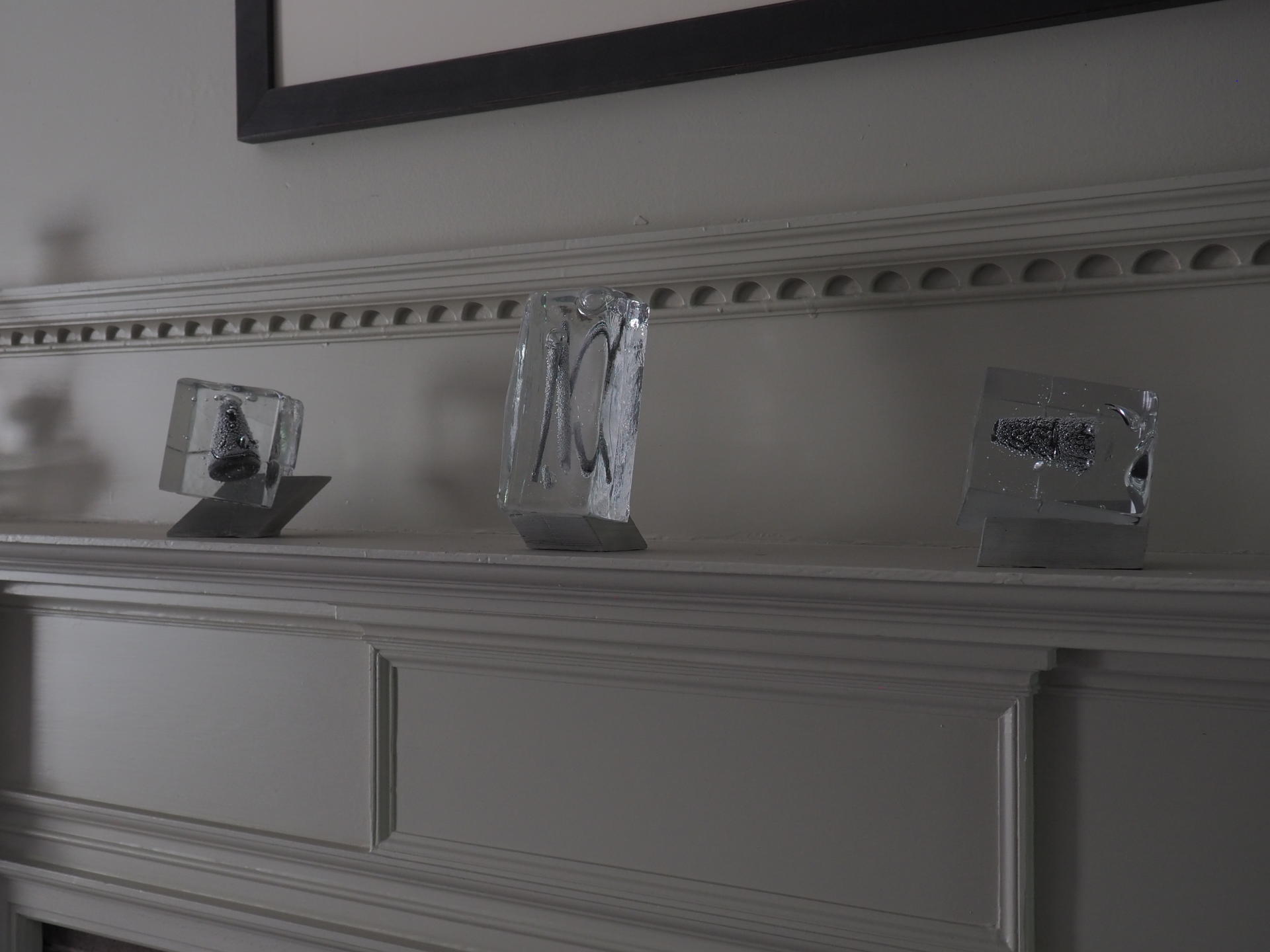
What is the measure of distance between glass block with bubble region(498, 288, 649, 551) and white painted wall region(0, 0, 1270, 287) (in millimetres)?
171

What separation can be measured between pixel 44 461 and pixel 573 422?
64 cm

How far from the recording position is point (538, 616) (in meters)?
0.56

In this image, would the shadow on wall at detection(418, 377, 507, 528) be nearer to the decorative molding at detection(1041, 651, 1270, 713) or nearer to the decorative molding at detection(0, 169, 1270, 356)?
the decorative molding at detection(0, 169, 1270, 356)

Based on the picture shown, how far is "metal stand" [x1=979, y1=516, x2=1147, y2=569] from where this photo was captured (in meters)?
0.48

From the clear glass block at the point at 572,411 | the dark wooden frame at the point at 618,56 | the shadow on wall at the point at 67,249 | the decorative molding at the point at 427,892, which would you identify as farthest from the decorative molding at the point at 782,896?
the shadow on wall at the point at 67,249

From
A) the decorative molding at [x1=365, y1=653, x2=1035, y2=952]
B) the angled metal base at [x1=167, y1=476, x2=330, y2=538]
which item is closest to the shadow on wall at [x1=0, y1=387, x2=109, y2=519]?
the angled metal base at [x1=167, y1=476, x2=330, y2=538]

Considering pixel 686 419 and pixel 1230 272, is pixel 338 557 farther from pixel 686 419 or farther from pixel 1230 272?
pixel 1230 272

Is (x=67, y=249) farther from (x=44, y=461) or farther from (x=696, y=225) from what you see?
(x=696, y=225)

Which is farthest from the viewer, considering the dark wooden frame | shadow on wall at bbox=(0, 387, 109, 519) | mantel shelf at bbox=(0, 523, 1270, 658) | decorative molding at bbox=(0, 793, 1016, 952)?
shadow on wall at bbox=(0, 387, 109, 519)

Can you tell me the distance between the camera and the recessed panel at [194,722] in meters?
0.66

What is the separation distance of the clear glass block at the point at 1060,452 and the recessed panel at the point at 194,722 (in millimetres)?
404

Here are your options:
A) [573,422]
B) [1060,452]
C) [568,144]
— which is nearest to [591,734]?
[573,422]

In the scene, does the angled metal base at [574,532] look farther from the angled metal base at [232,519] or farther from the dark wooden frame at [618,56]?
the dark wooden frame at [618,56]

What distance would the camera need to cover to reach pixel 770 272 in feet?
2.16
